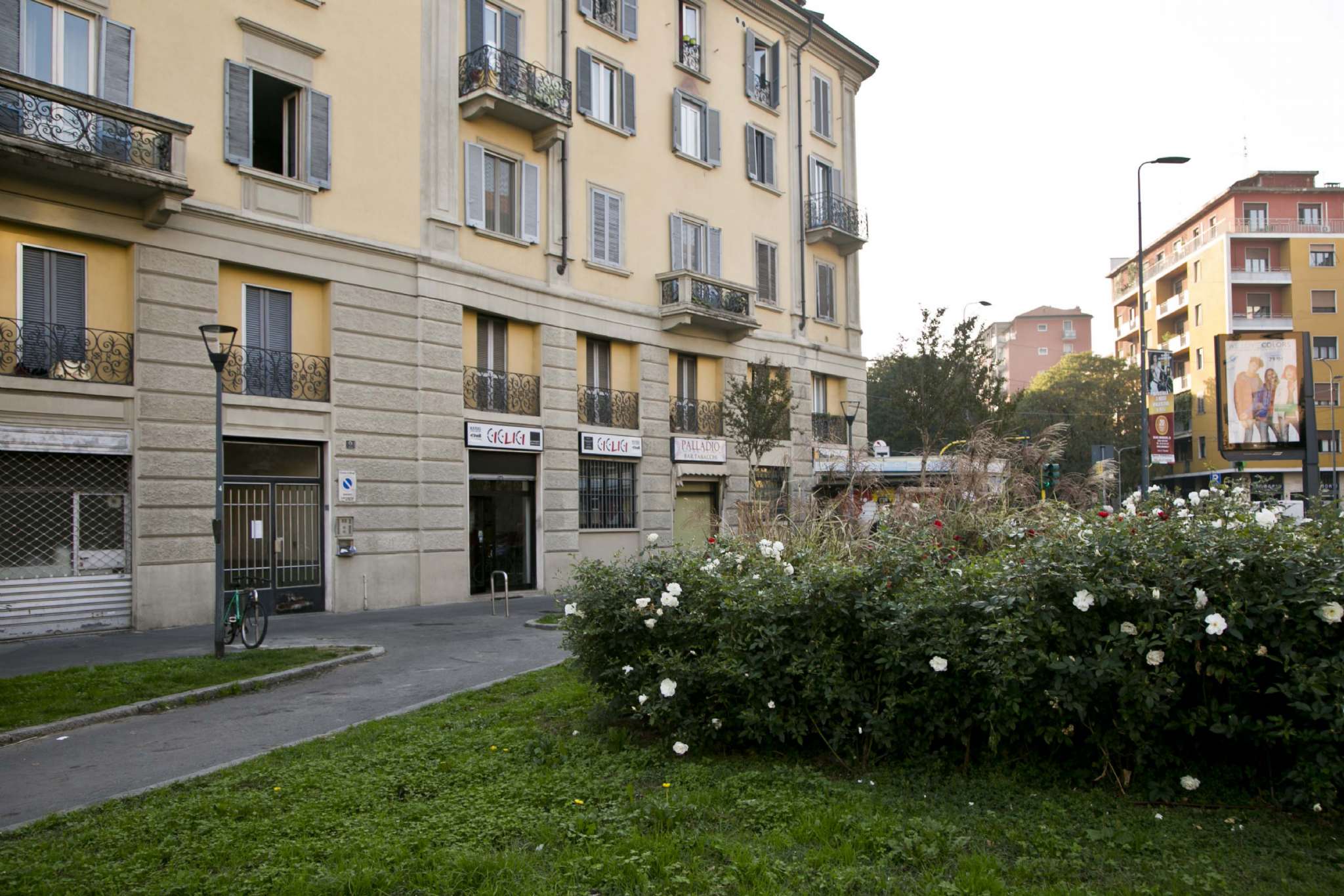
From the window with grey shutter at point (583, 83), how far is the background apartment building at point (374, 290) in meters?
0.07

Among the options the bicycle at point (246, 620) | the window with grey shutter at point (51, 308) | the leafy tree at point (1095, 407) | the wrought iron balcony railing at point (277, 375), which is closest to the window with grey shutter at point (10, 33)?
the window with grey shutter at point (51, 308)

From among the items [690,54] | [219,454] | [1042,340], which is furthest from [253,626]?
Result: [1042,340]

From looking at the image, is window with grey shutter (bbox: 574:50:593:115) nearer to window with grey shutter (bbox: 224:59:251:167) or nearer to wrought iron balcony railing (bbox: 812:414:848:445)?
window with grey shutter (bbox: 224:59:251:167)

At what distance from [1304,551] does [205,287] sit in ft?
52.2

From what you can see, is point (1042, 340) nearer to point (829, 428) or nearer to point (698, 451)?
point (829, 428)

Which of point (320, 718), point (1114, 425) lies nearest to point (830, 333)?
point (320, 718)

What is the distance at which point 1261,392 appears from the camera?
79.1ft

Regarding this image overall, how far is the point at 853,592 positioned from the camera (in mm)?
6160

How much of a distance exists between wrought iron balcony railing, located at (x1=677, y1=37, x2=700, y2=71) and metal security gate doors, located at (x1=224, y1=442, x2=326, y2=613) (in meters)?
15.4

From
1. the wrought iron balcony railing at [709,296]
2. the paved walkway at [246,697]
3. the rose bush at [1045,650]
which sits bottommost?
the paved walkway at [246,697]

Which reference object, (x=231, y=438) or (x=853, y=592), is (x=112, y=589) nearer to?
(x=231, y=438)

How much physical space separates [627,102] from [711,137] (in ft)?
11.0

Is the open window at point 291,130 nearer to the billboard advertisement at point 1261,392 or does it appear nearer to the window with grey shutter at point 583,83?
the window with grey shutter at point 583,83

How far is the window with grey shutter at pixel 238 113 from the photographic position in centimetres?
1675
